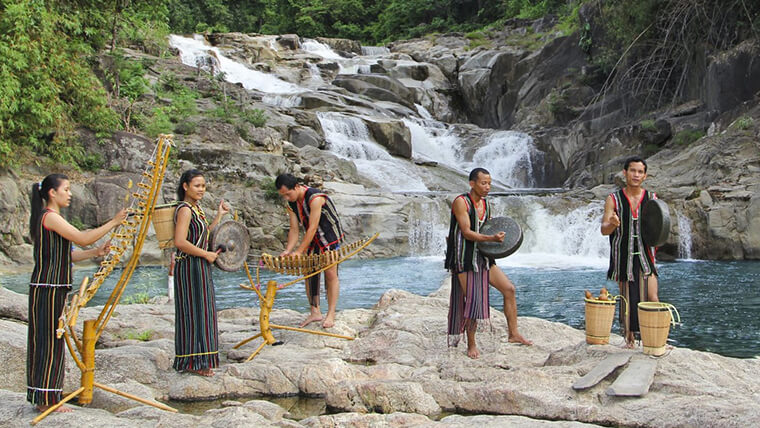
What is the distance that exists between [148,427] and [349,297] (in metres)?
7.36

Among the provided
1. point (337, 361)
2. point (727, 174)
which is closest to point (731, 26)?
point (727, 174)

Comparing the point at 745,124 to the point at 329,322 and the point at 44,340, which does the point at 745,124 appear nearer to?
the point at 329,322

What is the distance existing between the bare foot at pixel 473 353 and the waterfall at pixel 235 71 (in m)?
24.8

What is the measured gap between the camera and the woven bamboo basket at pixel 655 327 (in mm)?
4797

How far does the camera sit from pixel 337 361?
5.30 meters

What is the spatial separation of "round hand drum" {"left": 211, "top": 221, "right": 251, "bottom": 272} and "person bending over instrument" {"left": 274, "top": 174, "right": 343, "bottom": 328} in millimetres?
621

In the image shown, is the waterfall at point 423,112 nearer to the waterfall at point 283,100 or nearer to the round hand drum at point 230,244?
the waterfall at point 283,100

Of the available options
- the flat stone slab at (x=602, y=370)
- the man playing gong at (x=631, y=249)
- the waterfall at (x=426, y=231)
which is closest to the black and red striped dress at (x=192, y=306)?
the flat stone slab at (x=602, y=370)

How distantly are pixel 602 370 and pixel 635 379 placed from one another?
25 cm

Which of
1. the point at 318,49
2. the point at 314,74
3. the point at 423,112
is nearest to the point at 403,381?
the point at 423,112

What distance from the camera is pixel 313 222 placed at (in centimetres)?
612

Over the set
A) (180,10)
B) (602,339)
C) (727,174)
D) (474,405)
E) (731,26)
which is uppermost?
(180,10)

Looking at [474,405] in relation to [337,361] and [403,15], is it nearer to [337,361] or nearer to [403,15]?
[337,361]

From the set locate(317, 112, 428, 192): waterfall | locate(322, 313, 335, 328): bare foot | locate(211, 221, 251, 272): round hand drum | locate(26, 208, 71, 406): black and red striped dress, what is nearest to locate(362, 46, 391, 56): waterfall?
locate(317, 112, 428, 192): waterfall
